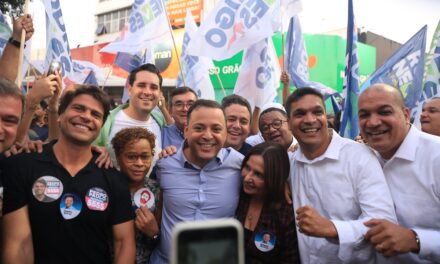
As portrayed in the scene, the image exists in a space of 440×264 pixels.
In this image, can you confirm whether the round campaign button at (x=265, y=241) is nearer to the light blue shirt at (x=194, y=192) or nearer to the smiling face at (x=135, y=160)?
the light blue shirt at (x=194, y=192)

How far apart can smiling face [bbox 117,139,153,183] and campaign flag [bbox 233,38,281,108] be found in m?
3.06

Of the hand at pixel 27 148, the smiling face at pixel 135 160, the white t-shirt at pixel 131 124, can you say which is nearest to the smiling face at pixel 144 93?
the white t-shirt at pixel 131 124

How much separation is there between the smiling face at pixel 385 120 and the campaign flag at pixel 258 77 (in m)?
3.25

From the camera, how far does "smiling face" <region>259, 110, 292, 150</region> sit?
4.11 m

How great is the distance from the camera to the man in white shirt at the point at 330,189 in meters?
1.97

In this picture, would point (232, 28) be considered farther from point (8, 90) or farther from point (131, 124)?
point (8, 90)

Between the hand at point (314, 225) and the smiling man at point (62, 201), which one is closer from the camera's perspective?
the hand at point (314, 225)

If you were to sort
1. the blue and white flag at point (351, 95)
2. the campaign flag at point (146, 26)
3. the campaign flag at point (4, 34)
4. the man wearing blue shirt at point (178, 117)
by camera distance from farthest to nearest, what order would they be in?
the campaign flag at point (146, 26) < the blue and white flag at point (351, 95) < the man wearing blue shirt at point (178, 117) < the campaign flag at point (4, 34)

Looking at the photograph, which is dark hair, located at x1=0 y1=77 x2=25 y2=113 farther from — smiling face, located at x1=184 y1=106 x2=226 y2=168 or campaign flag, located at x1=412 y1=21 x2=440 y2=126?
campaign flag, located at x1=412 y1=21 x2=440 y2=126

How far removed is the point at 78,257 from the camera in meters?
2.13

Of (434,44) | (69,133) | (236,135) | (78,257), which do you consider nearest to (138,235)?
(78,257)

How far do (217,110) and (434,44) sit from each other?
3596mm

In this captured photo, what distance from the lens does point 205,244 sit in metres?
0.62

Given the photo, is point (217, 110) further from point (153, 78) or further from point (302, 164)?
point (153, 78)
